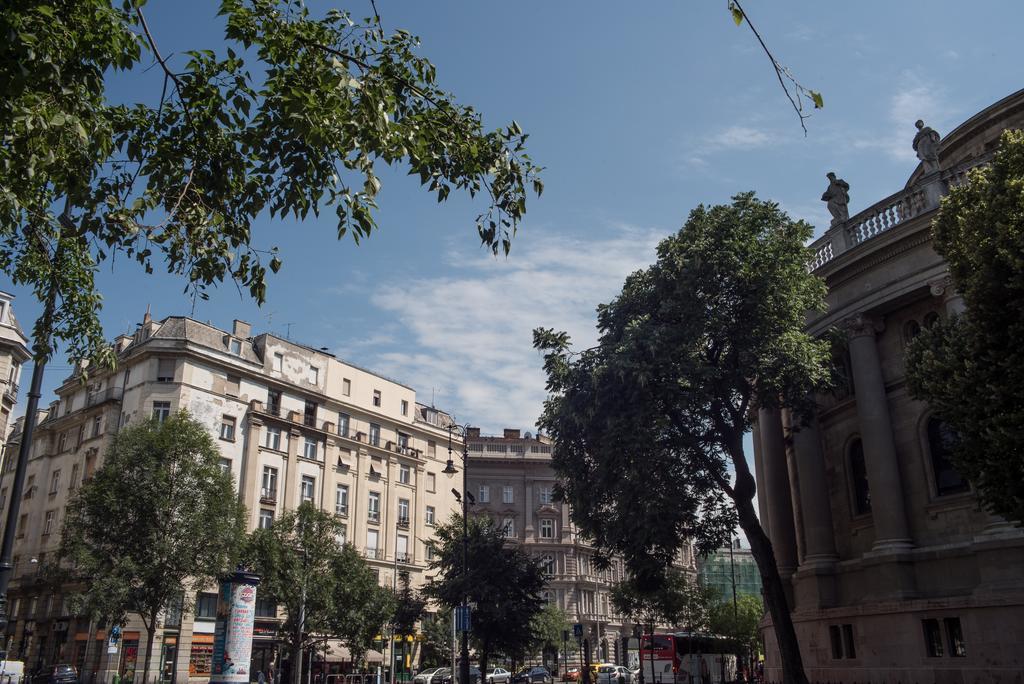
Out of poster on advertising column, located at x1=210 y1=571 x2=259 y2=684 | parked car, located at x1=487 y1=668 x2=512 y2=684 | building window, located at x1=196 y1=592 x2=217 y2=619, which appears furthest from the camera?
parked car, located at x1=487 y1=668 x2=512 y2=684

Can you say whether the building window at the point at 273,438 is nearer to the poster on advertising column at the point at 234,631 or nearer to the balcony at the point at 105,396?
the balcony at the point at 105,396

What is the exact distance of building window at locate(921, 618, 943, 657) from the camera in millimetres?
21344

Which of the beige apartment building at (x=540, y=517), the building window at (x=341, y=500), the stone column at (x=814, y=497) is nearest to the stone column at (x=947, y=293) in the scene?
the stone column at (x=814, y=497)

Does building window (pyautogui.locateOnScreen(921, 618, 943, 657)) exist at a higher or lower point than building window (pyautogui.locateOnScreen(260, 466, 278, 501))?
lower

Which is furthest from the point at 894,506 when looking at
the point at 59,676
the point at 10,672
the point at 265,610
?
the point at 59,676

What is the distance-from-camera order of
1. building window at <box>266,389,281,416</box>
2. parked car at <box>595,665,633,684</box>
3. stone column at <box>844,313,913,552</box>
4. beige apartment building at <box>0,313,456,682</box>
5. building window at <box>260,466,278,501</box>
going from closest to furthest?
stone column at <box>844,313,913,552</box> → beige apartment building at <box>0,313,456,682</box> → parked car at <box>595,665,633,684</box> → building window at <box>260,466,278,501</box> → building window at <box>266,389,281,416</box>

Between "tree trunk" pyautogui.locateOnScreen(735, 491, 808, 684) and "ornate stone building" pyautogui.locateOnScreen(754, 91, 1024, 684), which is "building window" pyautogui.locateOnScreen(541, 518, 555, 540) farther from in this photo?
"tree trunk" pyautogui.locateOnScreen(735, 491, 808, 684)

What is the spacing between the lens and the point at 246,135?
8.44 m

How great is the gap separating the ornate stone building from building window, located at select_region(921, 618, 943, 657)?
4 cm

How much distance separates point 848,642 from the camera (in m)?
24.0

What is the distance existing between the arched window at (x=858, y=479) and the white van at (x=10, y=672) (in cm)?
2838

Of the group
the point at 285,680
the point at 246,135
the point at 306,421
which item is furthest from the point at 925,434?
the point at 306,421

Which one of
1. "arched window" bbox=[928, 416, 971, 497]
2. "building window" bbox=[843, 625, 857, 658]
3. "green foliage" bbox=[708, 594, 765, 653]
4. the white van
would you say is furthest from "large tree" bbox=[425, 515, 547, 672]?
"green foliage" bbox=[708, 594, 765, 653]

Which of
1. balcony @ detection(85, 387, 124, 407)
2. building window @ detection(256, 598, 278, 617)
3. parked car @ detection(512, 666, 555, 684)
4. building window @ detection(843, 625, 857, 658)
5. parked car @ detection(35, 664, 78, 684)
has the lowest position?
parked car @ detection(512, 666, 555, 684)
